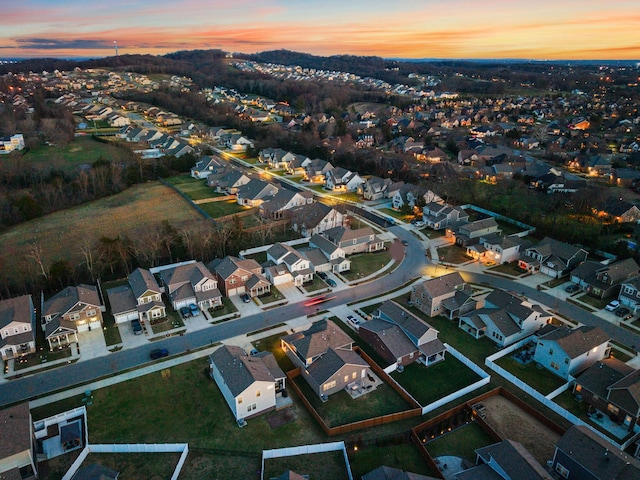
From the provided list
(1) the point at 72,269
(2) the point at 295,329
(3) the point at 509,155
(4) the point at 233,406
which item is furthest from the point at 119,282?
(3) the point at 509,155

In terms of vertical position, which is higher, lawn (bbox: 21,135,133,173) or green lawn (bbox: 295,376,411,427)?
lawn (bbox: 21,135,133,173)

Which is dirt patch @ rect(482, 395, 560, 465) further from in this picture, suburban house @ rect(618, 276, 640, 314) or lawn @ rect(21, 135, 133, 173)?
lawn @ rect(21, 135, 133, 173)

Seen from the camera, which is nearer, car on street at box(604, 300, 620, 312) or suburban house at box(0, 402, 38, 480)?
suburban house at box(0, 402, 38, 480)

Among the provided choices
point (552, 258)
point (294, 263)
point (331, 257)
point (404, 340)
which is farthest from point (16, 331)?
point (552, 258)

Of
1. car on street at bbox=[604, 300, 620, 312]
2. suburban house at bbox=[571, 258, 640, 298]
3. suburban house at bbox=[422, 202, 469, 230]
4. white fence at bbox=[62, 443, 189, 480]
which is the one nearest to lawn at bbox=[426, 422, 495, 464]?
white fence at bbox=[62, 443, 189, 480]

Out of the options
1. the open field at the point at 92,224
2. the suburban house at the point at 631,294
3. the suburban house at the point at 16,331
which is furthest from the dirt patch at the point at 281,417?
the suburban house at the point at 631,294

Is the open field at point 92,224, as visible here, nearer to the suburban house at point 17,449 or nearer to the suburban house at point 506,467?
the suburban house at point 17,449
